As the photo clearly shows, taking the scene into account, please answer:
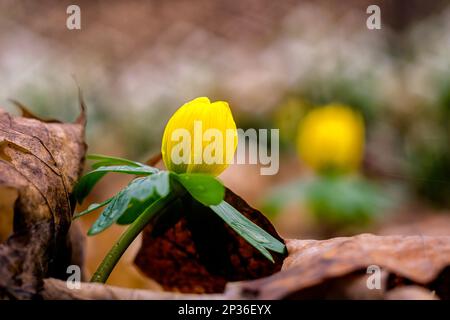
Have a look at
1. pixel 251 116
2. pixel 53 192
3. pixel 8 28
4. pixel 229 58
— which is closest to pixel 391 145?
pixel 251 116

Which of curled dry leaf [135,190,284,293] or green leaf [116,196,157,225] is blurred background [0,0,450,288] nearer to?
curled dry leaf [135,190,284,293]

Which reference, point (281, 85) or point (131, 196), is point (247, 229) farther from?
point (281, 85)

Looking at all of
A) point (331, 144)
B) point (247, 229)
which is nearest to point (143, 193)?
point (247, 229)

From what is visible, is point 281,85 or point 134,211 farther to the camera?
point 281,85

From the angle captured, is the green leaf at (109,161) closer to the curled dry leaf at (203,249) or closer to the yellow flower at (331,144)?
the curled dry leaf at (203,249)

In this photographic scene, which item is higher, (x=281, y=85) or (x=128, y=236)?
(x=281, y=85)

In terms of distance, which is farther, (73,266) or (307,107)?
(307,107)

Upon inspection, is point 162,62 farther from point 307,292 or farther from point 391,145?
point 307,292
